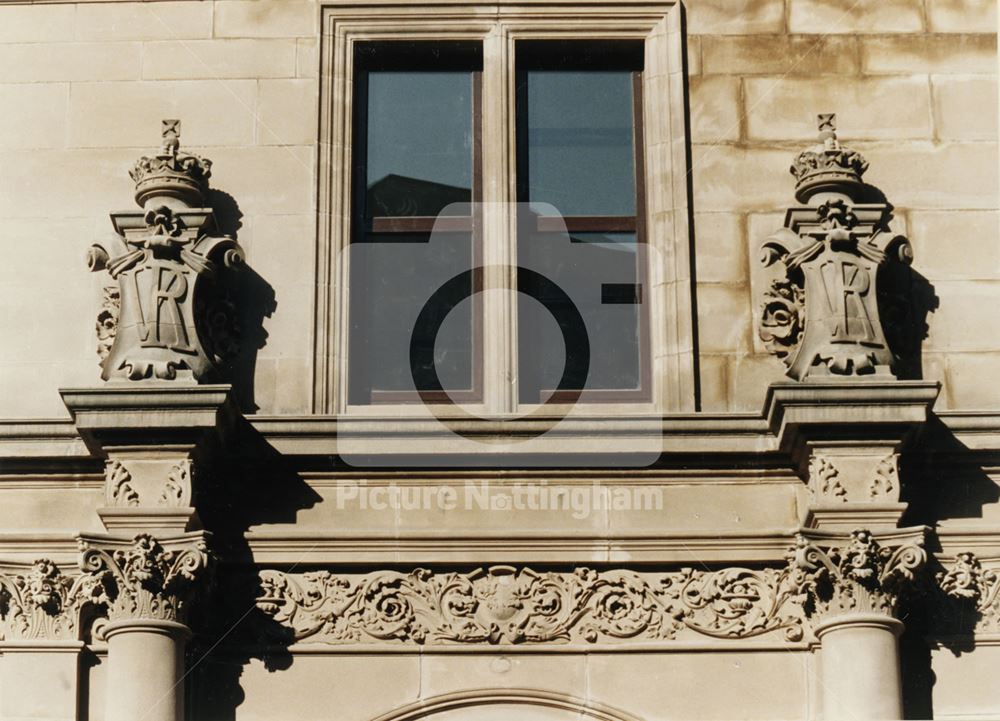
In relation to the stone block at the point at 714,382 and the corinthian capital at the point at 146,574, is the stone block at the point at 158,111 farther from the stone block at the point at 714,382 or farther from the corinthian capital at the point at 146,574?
the stone block at the point at 714,382

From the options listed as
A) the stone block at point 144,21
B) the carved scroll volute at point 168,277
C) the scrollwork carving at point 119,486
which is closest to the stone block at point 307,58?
the stone block at point 144,21

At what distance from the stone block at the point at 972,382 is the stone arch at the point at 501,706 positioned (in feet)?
9.94

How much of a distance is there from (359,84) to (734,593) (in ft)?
14.7

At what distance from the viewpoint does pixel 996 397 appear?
15.8 meters

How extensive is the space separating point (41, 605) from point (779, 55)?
6.14 metres

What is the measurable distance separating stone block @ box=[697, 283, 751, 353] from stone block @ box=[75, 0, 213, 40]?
390cm

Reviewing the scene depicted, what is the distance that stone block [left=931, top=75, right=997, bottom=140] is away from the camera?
54.1ft

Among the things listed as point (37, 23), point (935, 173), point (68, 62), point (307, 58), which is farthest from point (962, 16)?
point (37, 23)

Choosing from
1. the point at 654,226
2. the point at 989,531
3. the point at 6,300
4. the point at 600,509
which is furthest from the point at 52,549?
the point at 989,531

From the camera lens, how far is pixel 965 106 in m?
16.5

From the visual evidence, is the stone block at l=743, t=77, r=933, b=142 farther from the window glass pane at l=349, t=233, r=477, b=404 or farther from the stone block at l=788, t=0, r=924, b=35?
the window glass pane at l=349, t=233, r=477, b=404

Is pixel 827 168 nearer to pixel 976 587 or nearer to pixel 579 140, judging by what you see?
pixel 579 140

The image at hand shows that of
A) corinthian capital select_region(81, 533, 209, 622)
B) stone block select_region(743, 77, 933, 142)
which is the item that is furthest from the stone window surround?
corinthian capital select_region(81, 533, 209, 622)

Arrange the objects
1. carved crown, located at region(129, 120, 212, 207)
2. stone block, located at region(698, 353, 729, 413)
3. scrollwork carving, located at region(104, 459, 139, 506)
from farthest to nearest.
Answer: carved crown, located at region(129, 120, 212, 207)
stone block, located at region(698, 353, 729, 413)
scrollwork carving, located at region(104, 459, 139, 506)
